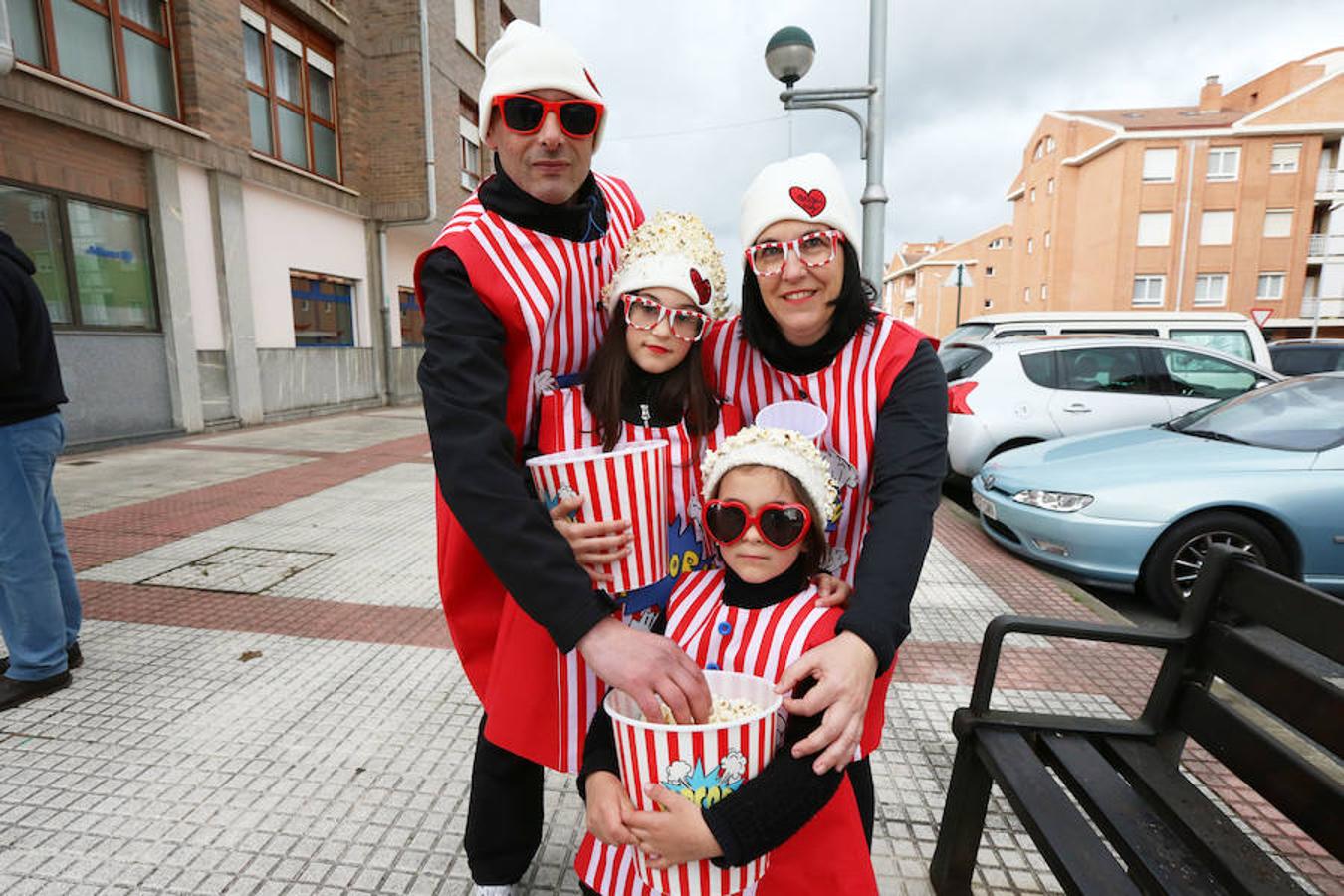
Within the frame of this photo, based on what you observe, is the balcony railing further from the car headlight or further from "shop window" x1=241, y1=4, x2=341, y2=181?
"shop window" x1=241, y1=4, x2=341, y2=181

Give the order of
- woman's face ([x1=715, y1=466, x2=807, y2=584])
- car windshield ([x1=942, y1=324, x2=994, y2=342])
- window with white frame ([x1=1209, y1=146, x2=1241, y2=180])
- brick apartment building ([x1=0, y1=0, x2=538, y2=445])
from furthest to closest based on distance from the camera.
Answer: window with white frame ([x1=1209, y1=146, x2=1241, y2=180]) < car windshield ([x1=942, y1=324, x2=994, y2=342]) < brick apartment building ([x1=0, y1=0, x2=538, y2=445]) < woman's face ([x1=715, y1=466, x2=807, y2=584])

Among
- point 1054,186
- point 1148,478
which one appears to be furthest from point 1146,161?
point 1148,478

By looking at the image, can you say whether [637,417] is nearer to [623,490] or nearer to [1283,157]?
[623,490]

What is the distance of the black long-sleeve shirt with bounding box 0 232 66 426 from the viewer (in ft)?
9.21

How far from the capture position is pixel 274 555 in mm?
4953

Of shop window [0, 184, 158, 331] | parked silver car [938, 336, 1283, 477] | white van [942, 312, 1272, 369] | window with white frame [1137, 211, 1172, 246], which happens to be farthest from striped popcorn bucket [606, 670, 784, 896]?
window with white frame [1137, 211, 1172, 246]

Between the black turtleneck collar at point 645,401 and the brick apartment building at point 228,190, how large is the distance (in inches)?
382

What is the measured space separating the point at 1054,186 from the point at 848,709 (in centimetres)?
4335

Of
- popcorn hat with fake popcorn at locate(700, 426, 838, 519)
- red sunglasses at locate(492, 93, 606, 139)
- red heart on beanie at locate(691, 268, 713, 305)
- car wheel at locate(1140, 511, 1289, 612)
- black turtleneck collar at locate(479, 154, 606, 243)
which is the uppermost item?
red sunglasses at locate(492, 93, 606, 139)

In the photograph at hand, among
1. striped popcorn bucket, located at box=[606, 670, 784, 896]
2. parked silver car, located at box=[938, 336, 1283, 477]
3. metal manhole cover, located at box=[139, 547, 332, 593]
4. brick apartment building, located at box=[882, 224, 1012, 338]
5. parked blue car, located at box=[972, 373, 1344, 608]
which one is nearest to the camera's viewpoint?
striped popcorn bucket, located at box=[606, 670, 784, 896]

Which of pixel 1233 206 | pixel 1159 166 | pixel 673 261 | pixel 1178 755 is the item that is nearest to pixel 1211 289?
pixel 1233 206

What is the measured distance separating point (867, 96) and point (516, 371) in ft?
22.5

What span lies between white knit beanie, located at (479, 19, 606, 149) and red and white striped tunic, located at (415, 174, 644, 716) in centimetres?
26

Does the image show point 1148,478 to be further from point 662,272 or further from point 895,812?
point 662,272
